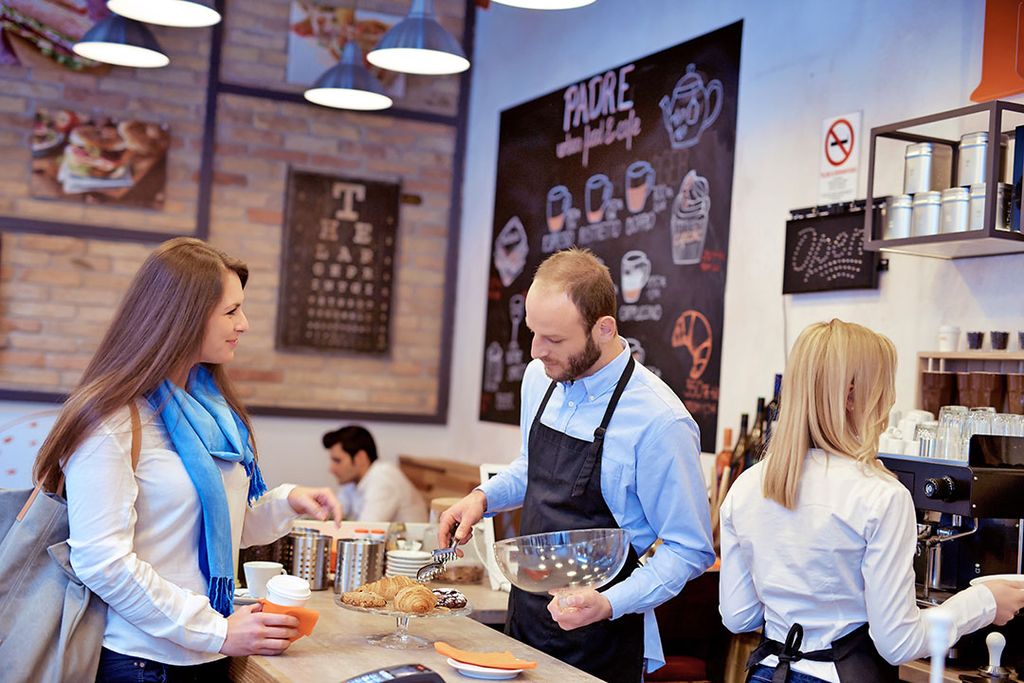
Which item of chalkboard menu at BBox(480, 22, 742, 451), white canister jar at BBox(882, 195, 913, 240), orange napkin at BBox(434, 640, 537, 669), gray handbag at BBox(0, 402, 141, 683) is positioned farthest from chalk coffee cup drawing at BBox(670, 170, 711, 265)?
gray handbag at BBox(0, 402, 141, 683)

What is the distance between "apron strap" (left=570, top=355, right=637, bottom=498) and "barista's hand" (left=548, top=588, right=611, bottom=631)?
0.98ft

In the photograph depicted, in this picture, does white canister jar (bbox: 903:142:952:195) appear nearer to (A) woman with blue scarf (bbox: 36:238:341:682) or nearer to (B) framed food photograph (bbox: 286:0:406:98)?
(A) woman with blue scarf (bbox: 36:238:341:682)

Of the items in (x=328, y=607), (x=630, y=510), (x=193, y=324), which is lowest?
(x=328, y=607)

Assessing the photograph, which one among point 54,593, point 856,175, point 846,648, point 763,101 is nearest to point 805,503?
point 846,648

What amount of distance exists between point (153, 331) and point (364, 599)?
761 millimetres

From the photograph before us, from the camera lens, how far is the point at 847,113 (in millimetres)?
4254

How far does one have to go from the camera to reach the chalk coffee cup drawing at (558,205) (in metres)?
6.14

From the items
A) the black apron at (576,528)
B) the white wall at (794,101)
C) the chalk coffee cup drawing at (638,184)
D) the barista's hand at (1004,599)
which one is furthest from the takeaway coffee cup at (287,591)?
the chalk coffee cup drawing at (638,184)

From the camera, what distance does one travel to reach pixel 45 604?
2.20m

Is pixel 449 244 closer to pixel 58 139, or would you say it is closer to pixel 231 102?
pixel 231 102

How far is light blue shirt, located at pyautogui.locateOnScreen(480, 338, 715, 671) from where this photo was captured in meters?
2.57

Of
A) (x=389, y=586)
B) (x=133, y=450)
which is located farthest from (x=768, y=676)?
(x=133, y=450)

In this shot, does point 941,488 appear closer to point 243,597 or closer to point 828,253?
point 828,253

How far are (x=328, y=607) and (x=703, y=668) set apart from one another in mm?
1333
